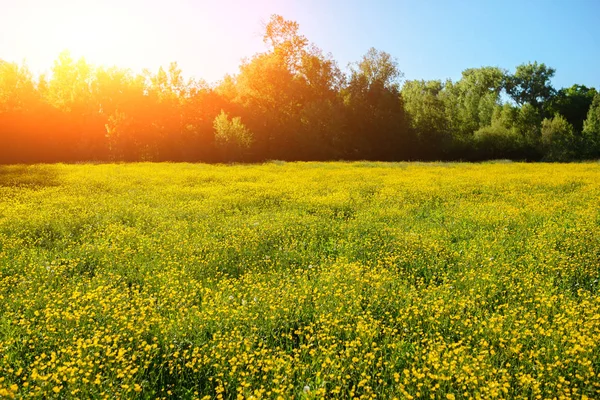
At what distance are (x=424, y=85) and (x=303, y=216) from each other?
104686 mm

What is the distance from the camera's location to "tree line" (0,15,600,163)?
4275cm

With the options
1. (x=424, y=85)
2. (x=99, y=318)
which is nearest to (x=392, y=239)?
(x=99, y=318)

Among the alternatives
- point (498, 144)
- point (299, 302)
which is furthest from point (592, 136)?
point (299, 302)

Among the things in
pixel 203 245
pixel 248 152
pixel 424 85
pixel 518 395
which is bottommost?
pixel 518 395

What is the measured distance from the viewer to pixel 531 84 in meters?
93.4

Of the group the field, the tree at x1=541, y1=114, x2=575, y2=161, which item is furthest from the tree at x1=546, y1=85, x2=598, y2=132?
the field

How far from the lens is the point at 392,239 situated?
1027 cm

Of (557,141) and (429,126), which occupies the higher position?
(429,126)

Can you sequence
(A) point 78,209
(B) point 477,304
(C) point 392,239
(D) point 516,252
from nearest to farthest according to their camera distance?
1. (B) point 477,304
2. (D) point 516,252
3. (C) point 392,239
4. (A) point 78,209

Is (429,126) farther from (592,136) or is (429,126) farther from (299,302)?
(299,302)

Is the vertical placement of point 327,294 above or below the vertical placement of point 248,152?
below

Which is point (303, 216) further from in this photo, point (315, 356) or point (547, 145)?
point (547, 145)

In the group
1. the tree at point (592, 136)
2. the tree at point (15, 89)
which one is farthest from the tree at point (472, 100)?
the tree at point (15, 89)

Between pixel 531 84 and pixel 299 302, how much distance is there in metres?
104
